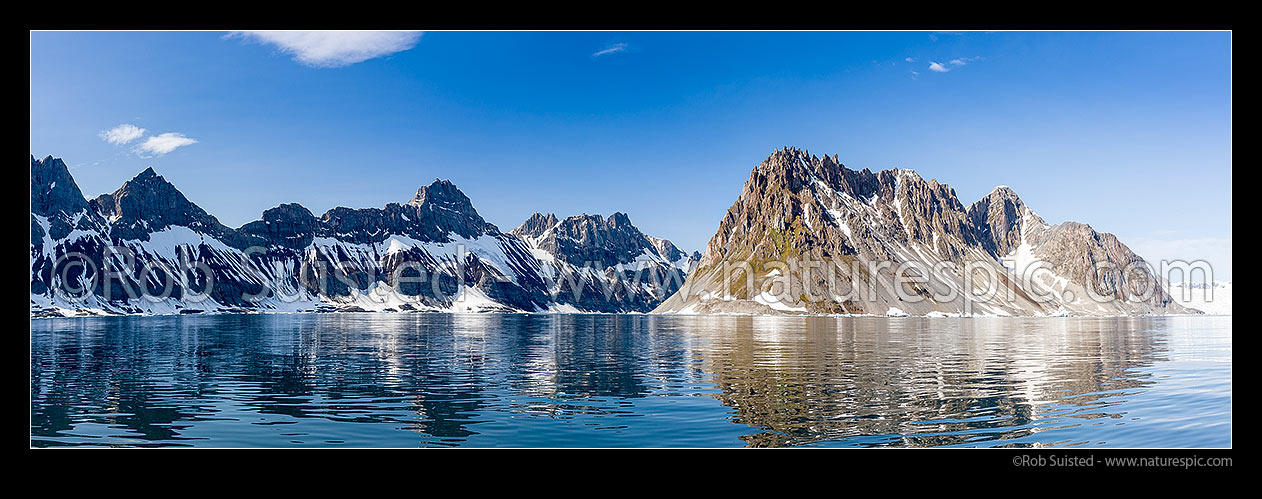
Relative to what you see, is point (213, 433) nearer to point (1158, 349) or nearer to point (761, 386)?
point (761, 386)

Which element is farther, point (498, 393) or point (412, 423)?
point (498, 393)

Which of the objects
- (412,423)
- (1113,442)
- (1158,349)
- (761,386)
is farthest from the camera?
(1158,349)

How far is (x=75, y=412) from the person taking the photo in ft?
155

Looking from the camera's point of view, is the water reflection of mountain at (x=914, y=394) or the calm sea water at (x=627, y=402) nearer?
the calm sea water at (x=627, y=402)

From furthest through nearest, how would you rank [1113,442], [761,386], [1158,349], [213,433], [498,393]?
[1158,349]
[761,386]
[498,393]
[213,433]
[1113,442]

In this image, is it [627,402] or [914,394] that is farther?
[914,394]

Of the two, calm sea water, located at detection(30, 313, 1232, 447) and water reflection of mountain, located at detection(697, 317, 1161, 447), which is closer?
calm sea water, located at detection(30, 313, 1232, 447)
